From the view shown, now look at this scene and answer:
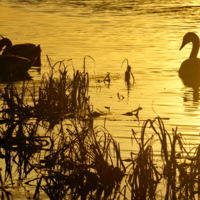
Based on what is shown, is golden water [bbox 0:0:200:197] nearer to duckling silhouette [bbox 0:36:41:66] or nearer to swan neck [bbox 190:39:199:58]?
duckling silhouette [bbox 0:36:41:66]

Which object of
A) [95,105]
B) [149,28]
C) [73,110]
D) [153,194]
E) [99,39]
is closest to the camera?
[153,194]

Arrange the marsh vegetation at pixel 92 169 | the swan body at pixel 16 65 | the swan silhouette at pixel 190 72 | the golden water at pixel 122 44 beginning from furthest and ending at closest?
1. the swan silhouette at pixel 190 72
2. the swan body at pixel 16 65
3. the golden water at pixel 122 44
4. the marsh vegetation at pixel 92 169

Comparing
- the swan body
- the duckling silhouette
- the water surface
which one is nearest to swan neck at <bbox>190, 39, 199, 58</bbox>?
the water surface

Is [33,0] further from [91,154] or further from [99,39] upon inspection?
[91,154]

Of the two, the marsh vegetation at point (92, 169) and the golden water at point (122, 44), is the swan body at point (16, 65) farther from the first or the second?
the marsh vegetation at point (92, 169)

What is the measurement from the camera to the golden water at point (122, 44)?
41.2 ft

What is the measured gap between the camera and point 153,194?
738cm

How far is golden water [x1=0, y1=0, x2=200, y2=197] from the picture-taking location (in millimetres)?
12562

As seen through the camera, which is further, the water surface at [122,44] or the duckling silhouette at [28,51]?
the duckling silhouette at [28,51]

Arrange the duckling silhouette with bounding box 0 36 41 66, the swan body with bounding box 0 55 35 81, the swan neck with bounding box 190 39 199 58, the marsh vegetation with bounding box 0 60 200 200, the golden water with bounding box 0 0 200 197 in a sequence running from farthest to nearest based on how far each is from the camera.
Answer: the swan neck with bounding box 190 39 199 58 → the duckling silhouette with bounding box 0 36 41 66 → the swan body with bounding box 0 55 35 81 → the golden water with bounding box 0 0 200 197 → the marsh vegetation with bounding box 0 60 200 200

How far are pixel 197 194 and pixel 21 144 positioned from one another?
8.52ft

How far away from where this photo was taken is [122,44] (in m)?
22.2

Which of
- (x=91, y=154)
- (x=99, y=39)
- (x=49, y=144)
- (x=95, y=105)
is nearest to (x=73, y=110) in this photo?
(x=95, y=105)

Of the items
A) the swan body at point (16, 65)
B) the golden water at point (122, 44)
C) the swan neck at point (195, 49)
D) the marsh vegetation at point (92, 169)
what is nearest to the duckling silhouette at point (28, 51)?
the golden water at point (122, 44)
